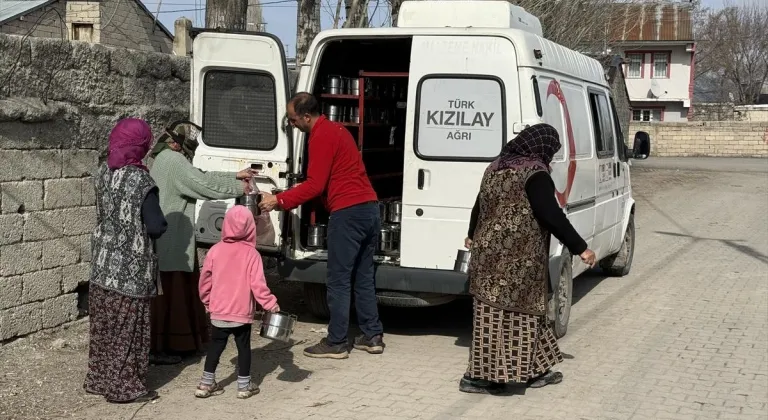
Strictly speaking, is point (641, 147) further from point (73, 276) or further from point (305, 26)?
point (73, 276)

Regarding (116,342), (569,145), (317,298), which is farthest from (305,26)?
(116,342)

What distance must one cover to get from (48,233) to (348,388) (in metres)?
2.66

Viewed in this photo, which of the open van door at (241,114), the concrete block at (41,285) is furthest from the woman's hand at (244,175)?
the concrete block at (41,285)

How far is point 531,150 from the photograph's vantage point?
6.12m

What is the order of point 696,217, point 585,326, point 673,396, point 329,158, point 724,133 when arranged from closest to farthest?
point 673,396
point 329,158
point 585,326
point 696,217
point 724,133

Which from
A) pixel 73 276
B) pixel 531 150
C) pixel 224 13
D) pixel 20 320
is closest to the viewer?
pixel 531 150

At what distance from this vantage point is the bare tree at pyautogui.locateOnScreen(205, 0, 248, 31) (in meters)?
10.4

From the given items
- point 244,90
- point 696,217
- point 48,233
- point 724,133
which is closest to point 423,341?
point 244,90

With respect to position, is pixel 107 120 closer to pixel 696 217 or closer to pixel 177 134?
pixel 177 134

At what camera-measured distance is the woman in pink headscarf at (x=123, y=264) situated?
5684mm

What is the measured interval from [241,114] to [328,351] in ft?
6.51

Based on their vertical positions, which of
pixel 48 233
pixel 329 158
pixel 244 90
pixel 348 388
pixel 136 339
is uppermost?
pixel 244 90

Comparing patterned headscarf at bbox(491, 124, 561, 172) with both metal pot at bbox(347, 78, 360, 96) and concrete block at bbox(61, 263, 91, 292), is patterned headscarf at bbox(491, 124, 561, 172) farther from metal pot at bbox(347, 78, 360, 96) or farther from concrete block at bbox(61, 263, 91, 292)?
concrete block at bbox(61, 263, 91, 292)

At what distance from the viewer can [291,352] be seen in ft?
24.1
